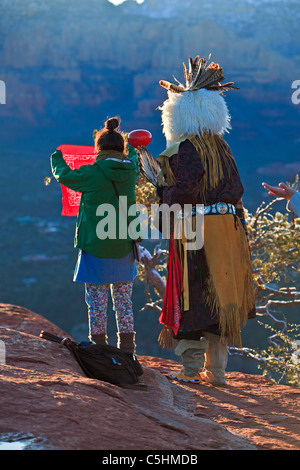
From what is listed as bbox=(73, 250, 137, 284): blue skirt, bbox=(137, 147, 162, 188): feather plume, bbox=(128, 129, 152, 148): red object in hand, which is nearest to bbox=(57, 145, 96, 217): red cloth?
bbox=(128, 129, 152, 148): red object in hand

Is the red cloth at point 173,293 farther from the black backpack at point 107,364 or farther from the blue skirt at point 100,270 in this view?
the black backpack at point 107,364

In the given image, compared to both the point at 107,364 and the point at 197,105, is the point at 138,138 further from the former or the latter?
the point at 107,364

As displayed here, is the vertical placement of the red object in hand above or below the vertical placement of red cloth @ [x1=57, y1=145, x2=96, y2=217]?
above

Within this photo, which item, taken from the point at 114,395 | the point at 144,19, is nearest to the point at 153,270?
the point at 114,395

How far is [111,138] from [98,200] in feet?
1.36

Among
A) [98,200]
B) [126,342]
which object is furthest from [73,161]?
[126,342]

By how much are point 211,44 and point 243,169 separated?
13.5 m

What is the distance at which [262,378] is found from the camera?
4.03 metres

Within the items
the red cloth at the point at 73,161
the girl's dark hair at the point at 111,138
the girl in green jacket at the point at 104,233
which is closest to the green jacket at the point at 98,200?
the girl in green jacket at the point at 104,233

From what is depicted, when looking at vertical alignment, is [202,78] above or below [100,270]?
above

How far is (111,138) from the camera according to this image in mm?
3467

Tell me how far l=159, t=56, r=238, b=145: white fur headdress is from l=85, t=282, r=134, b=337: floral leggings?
1029mm

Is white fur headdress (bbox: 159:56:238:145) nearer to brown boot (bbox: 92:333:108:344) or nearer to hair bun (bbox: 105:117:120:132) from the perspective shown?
hair bun (bbox: 105:117:120:132)

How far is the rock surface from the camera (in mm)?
1891
